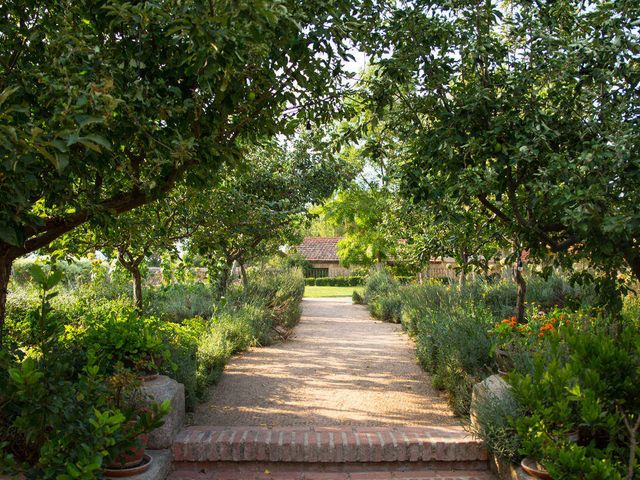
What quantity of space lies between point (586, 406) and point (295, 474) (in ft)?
8.31

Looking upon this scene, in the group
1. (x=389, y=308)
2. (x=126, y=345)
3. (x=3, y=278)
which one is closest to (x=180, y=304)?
(x=389, y=308)

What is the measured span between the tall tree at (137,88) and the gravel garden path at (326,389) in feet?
8.81

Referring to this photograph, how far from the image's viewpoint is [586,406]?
9.18 ft

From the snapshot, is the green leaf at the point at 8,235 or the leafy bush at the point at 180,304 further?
the leafy bush at the point at 180,304

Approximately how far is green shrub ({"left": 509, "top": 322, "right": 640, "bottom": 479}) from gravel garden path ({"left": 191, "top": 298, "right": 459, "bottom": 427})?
218 centimetres

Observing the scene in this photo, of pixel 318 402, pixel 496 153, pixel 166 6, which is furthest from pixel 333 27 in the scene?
pixel 318 402

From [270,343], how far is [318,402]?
13.8 ft

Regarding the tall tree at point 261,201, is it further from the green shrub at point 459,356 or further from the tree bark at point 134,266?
the green shrub at point 459,356

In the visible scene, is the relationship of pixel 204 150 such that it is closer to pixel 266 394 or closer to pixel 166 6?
pixel 166 6

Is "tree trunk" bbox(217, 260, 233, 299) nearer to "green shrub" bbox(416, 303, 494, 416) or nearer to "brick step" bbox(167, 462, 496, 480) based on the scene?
"green shrub" bbox(416, 303, 494, 416)

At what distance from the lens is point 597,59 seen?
384 cm

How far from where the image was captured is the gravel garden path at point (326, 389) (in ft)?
17.9

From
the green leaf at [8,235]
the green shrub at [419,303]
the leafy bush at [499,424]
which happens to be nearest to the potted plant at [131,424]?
the green leaf at [8,235]

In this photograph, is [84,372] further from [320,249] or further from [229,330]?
[320,249]
